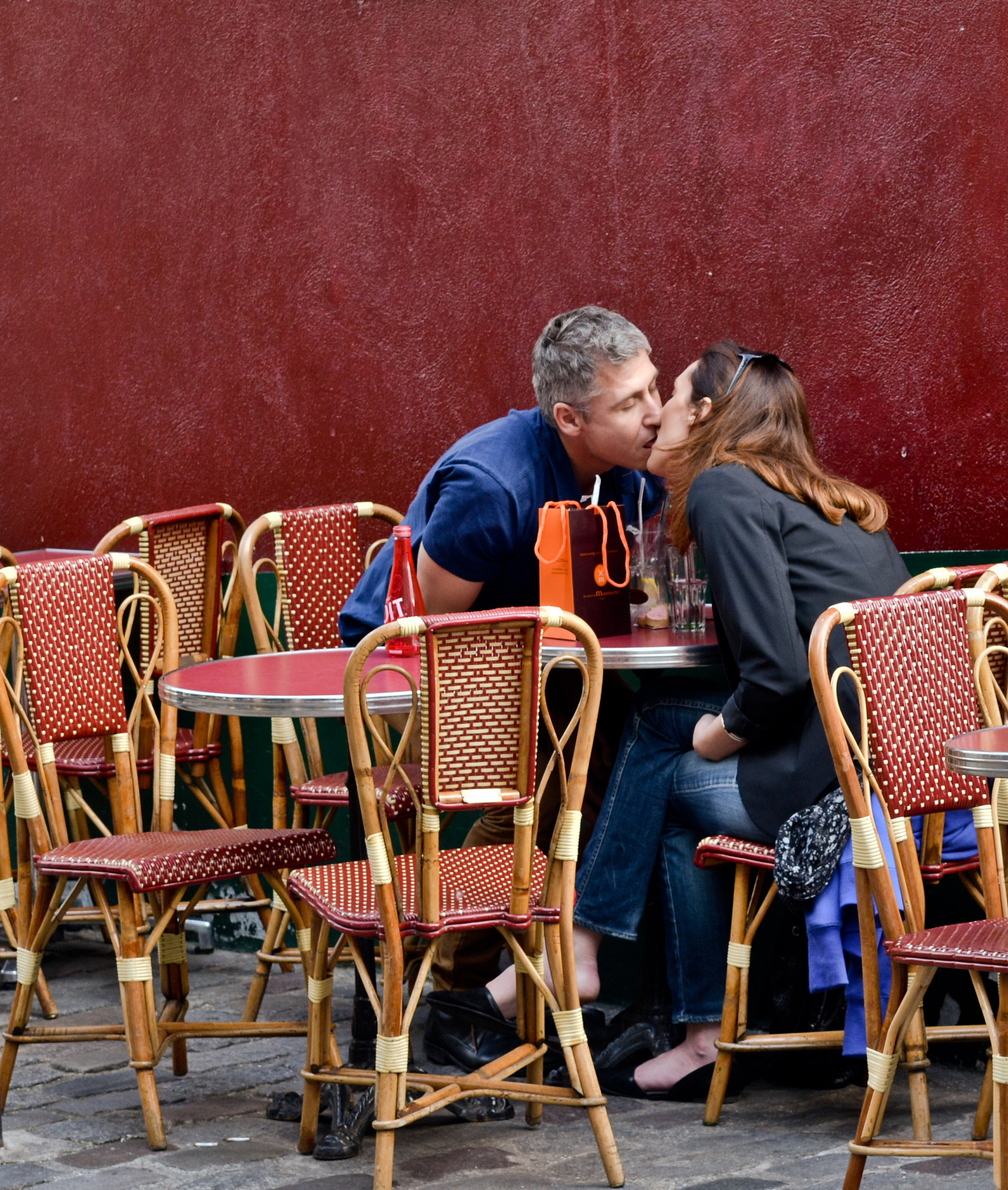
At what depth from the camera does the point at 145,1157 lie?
335cm

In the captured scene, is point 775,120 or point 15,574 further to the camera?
point 775,120

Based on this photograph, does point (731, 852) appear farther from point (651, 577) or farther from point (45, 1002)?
point (45, 1002)

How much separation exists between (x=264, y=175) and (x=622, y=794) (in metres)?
2.58

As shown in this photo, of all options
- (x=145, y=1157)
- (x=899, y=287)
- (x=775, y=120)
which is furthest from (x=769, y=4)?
(x=145, y=1157)

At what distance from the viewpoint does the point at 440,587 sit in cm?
392

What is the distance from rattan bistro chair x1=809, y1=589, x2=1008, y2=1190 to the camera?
270 cm

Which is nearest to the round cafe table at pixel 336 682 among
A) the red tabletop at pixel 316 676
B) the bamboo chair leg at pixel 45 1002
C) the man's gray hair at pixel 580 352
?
the red tabletop at pixel 316 676

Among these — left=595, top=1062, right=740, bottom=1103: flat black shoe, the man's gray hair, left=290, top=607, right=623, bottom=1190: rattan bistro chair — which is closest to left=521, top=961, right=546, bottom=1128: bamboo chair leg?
left=290, top=607, right=623, bottom=1190: rattan bistro chair

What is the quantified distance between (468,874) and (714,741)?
64 centimetres

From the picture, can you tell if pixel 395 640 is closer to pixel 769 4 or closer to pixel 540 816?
pixel 540 816

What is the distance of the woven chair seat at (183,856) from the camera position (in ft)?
11.1

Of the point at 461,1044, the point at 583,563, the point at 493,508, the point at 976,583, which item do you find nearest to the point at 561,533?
the point at 583,563

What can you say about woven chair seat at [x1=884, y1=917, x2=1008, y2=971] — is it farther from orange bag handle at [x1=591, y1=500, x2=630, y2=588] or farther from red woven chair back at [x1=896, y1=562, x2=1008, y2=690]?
orange bag handle at [x1=591, y1=500, x2=630, y2=588]

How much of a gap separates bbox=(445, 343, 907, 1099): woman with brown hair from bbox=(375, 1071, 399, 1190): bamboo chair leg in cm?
59
